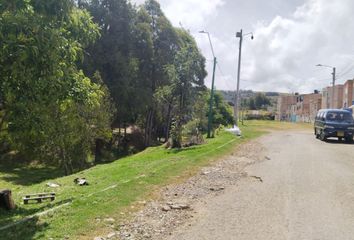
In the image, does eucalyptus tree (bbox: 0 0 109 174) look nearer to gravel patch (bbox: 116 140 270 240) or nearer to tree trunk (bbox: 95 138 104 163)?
gravel patch (bbox: 116 140 270 240)

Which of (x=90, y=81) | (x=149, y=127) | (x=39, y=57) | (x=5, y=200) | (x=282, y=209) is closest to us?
(x=39, y=57)

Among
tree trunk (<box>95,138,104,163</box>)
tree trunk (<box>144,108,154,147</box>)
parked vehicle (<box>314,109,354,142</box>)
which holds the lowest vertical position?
tree trunk (<box>95,138,104,163</box>)

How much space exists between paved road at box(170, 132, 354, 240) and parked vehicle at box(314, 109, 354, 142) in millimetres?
13767

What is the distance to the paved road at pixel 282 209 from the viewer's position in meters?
6.94

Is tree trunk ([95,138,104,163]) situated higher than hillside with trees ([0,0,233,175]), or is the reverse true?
hillside with trees ([0,0,233,175])

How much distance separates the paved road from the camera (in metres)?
6.94

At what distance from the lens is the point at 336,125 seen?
88.6ft

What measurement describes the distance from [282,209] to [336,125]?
20172 mm

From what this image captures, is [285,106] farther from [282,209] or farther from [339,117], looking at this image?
[282,209]

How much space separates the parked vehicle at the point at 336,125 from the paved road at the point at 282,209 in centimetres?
1377

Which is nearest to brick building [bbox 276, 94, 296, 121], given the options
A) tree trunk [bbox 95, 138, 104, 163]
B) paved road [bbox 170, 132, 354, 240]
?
tree trunk [bbox 95, 138, 104, 163]

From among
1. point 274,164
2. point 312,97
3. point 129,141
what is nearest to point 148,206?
point 274,164

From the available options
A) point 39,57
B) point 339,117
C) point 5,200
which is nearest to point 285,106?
point 339,117

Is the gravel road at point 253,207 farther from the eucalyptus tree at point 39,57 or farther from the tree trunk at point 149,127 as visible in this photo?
the tree trunk at point 149,127
